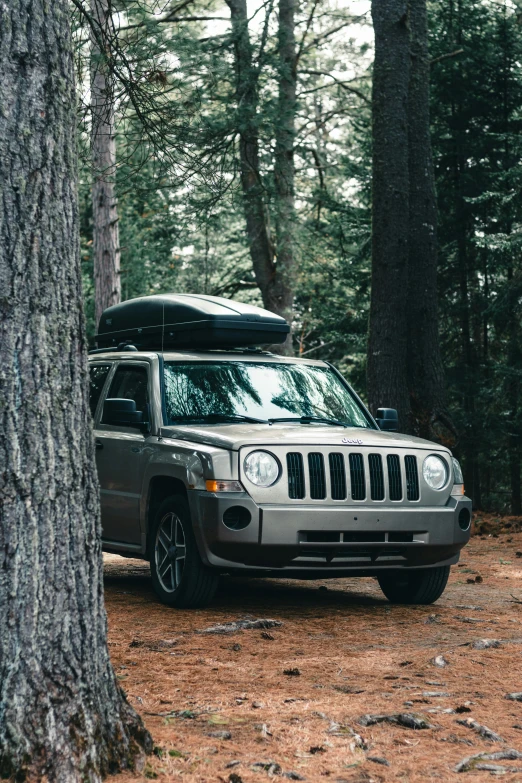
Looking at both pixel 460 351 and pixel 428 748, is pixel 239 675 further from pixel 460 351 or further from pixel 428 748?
pixel 460 351

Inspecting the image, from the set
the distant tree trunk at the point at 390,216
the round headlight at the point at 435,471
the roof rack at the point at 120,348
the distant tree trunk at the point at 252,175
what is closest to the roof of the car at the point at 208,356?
the roof rack at the point at 120,348

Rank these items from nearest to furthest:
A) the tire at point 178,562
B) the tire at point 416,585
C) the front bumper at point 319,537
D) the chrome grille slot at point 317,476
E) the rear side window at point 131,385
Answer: the front bumper at point 319,537
the chrome grille slot at point 317,476
the tire at point 178,562
the tire at point 416,585
the rear side window at point 131,385

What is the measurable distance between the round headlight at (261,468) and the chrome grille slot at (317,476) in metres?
0.28

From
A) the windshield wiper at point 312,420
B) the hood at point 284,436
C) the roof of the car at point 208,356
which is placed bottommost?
the hood at point 284,436

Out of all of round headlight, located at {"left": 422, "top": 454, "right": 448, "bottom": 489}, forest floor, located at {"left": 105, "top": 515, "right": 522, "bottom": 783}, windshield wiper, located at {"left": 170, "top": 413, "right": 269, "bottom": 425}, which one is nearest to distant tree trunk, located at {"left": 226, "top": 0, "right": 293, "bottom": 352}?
windshield wiper, located at {"left": 170, "top": 413, "right": 269, "bottom": 425}

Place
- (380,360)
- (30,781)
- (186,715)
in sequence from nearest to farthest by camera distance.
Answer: (30,781) → (186,715) → (380,360)

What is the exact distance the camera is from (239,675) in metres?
5.88

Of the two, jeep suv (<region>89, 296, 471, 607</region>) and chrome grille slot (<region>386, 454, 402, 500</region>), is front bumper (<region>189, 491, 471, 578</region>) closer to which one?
jeep suv (<region>89, 296, 471, 607</region>)

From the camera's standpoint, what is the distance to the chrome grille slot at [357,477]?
311 inches

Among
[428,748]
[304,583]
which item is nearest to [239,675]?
[428,748]

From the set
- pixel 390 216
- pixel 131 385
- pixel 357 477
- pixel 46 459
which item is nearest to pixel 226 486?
pixel 357 477

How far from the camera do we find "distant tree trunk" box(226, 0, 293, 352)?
1780cm

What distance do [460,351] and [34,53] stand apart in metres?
18.9

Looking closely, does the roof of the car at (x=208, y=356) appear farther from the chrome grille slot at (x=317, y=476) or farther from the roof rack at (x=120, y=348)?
the chrome grille slot at (x=317, y=476)
